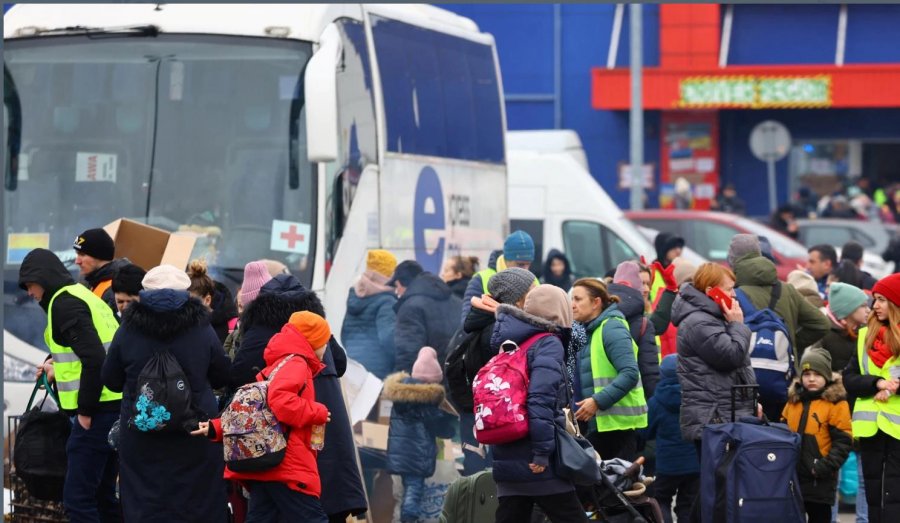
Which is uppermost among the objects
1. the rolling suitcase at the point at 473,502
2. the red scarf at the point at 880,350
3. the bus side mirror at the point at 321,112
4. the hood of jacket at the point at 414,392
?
the bus side mirror at the point at 321,112

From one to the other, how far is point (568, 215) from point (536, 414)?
12.1 m

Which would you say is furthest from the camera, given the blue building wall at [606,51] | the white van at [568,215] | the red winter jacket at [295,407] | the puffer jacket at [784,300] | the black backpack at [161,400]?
the blue building wall at [606,51]

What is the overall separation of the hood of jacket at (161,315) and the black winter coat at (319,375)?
309 millimetres

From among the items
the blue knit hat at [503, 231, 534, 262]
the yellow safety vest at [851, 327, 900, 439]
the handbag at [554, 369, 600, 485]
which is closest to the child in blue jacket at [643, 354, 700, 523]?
the blue knit hat at [503, 231, 534, 262]

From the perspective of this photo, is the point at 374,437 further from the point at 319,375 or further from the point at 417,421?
the point at 319,375

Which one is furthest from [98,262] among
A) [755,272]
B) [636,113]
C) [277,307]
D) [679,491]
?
[636,113]

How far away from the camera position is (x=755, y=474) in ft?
26.3

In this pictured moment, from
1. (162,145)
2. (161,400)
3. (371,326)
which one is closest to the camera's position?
(161,400)

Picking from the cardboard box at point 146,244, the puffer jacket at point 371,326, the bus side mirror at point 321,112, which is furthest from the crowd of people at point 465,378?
the bus side mirror at point 321,112

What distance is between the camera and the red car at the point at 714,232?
2136 centimetres

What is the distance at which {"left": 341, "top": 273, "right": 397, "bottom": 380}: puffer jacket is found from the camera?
10.8m

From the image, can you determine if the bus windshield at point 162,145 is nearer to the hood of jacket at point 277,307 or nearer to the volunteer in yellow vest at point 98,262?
the volunteer in yellow vest at point 98,262

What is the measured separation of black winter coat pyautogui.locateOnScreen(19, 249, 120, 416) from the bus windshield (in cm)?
307

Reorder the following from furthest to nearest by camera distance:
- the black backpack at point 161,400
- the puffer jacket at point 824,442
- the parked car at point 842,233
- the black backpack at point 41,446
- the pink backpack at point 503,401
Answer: the parked car at point 842,233
the puffer jacket at point 824,442
the black backpack at point 41,446
the black backpack at point 161,400
the pink backpack at point 503,401
